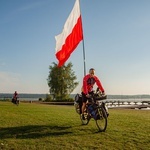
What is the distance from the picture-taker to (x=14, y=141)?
27.2ft

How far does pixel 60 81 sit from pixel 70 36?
67788 millimetres

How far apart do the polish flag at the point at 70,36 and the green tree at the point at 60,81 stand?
2607 inches

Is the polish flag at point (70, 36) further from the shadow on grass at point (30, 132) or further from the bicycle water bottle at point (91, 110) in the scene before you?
the shadow on grass at point (30, 132)

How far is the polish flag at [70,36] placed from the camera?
13.1 meters

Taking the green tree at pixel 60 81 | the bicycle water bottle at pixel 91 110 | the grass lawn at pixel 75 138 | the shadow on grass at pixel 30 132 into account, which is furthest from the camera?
the green tree at pixel 60 81

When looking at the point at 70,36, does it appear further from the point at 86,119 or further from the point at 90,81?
the point at 86,119

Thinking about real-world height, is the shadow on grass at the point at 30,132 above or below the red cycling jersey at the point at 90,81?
below

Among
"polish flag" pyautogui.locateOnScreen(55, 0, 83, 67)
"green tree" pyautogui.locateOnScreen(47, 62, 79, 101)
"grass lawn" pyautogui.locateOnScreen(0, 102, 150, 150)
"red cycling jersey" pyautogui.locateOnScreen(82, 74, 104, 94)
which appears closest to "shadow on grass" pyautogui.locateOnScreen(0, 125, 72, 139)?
"grass lawn" pyautogui.locateOnScreen(0, 102, 150, 150)

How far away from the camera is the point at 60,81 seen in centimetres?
8088

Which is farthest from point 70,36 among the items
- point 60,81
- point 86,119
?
point 60,81

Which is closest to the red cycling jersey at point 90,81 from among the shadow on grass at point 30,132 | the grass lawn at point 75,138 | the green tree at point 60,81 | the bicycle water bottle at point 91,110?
the bicycle water bottle at point 91,110

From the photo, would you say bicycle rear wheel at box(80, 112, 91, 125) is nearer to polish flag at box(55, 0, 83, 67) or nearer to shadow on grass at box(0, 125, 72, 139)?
shadow on grass at box(0, 125, 72, 139)

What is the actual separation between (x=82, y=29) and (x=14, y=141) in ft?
22.1

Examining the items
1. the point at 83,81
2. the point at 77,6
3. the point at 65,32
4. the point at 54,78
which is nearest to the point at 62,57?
the point at 65,32
